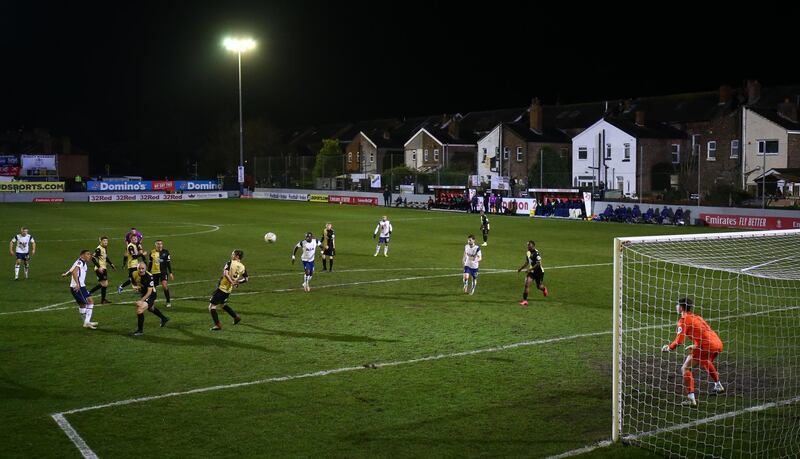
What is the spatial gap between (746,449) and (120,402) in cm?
904

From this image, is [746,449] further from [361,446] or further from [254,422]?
[254,422]

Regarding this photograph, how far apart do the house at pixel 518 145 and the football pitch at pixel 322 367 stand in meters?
49.8

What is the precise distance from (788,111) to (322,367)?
201ft

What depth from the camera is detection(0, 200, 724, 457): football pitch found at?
1020cm

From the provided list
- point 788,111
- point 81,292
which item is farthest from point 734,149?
point 81,292

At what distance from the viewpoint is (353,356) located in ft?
47.8

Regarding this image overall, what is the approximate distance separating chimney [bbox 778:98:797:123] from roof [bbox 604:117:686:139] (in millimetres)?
9989

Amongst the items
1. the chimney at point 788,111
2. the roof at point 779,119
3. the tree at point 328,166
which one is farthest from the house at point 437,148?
the chimney at point 788,111

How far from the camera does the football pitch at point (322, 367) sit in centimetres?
1020

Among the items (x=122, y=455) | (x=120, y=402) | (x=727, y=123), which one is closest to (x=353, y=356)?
(x=120, y=402)

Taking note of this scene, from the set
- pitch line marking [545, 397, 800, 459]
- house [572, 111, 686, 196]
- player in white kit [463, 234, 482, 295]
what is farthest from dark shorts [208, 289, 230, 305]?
house [572, 111, 686, 196]

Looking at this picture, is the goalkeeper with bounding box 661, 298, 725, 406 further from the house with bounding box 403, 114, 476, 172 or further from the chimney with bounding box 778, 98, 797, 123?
the house with bounding box 403, 114, 476, 172

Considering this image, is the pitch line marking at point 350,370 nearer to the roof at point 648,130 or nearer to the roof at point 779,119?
the roof at point 779,119

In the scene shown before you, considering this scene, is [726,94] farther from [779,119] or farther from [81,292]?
[81,292]
